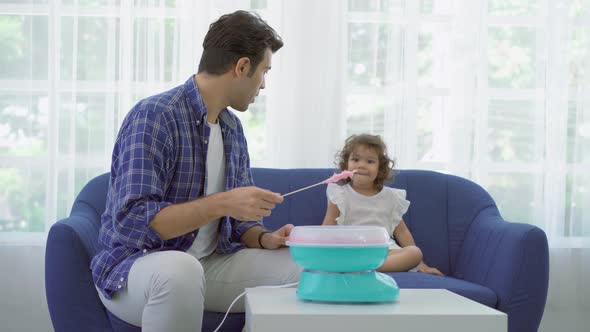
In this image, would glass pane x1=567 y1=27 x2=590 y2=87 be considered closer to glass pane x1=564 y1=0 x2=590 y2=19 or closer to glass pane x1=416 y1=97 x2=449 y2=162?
glass pane x1=564 y1=0 x2=590 y2=19

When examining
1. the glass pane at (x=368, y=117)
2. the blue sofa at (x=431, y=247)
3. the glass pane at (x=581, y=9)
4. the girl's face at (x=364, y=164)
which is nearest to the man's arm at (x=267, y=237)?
the blue sofa at (x=431, y=247)

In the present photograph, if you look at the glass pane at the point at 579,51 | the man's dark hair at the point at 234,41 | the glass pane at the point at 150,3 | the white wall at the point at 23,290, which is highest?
the glass pane at the point at 150,3

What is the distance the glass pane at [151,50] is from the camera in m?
3.28

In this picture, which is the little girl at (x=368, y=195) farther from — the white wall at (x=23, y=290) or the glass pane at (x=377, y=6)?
the white wall at (x=23, y=290)

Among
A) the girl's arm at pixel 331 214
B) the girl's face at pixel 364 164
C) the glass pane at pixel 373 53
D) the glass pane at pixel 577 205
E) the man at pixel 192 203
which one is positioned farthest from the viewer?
the glass pane at pixel 577 205

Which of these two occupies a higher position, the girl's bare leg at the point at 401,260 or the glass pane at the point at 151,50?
the glass pane at the point at 151,50

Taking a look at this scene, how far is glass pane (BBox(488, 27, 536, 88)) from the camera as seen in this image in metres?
3.51

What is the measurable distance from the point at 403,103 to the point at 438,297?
65.6 inches

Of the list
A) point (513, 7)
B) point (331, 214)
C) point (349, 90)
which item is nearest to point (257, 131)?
point (349, 90)

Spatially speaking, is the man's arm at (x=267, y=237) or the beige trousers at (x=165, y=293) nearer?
the beige trousers at (x=165, y=293)

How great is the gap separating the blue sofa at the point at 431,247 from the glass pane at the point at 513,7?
90cm

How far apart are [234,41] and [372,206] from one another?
1126mm

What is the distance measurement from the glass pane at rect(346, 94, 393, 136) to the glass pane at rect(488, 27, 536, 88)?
A: 1.77 ft

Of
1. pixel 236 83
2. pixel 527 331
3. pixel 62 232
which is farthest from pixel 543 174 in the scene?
pixel 62 232
